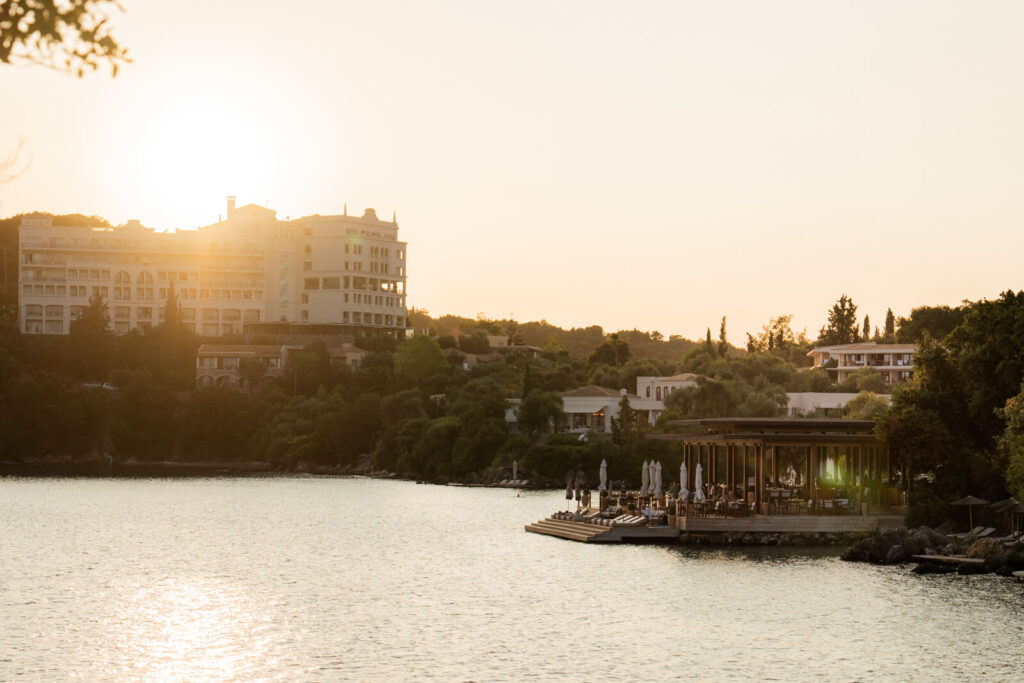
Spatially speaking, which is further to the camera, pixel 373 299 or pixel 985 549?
pixel 373 299

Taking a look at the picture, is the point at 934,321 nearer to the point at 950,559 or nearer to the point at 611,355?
the point at 611,355

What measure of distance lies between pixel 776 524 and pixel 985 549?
9.31m

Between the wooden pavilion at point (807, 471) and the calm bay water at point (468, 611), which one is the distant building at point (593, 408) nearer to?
the calm bay water at point (468, 611)

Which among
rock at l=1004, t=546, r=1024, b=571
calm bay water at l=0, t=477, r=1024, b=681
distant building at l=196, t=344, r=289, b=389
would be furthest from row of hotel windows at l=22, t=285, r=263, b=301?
rock at l=1004, t=546, r=1024, b=571

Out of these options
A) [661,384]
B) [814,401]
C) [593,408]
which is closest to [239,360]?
[593,408]

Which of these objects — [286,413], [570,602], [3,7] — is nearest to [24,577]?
[570,602]

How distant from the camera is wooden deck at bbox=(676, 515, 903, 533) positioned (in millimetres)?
59656

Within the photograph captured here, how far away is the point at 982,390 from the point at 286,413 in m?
102

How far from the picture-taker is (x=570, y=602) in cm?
4641

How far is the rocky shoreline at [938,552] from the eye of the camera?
51.3 metres

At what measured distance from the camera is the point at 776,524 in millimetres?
59594

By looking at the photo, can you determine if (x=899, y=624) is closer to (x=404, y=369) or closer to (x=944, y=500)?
(x=944, y=500)

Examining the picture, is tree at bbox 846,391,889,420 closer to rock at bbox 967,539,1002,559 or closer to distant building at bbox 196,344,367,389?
rock at bbox 967,539,1002,559

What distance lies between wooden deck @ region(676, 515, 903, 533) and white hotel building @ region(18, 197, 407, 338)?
122m
